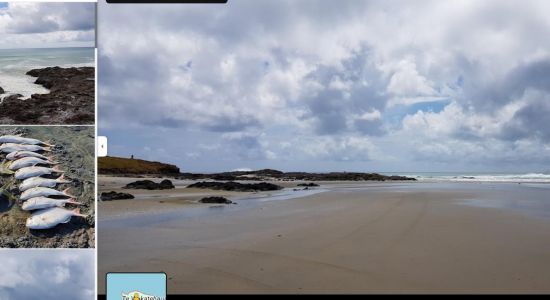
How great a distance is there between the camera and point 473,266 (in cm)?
430

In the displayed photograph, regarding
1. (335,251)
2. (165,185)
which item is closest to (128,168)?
(165,185)

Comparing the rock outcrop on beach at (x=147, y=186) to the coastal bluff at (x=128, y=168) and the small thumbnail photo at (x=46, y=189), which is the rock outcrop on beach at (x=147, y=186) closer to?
the coastal bluff at (x=128, y=168)

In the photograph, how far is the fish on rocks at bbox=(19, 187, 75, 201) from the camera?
3.33 metres

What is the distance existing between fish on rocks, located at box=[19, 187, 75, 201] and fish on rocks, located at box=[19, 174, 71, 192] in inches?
1.2

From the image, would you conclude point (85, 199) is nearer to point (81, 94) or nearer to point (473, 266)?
point (81, 94)

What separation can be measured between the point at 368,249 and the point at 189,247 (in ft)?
6.43

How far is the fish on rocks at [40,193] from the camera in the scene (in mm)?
3330

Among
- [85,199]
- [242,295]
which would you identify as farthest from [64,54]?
[242,295]

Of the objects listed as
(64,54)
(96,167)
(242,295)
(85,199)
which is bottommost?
(242,295)

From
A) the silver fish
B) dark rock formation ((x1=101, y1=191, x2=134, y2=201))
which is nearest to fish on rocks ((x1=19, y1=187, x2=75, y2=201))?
the silver fish

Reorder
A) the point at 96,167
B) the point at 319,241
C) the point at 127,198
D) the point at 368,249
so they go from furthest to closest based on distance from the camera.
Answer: the point at 127,198 → the point at 319,241 → the point at 368,249 → the point at 96,167

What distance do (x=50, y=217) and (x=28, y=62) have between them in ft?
3.89

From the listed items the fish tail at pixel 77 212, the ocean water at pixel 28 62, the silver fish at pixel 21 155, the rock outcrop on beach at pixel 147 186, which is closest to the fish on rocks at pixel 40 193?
the fish tail at pixel 77 212

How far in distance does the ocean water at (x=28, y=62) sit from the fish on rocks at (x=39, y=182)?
2.13 feet
